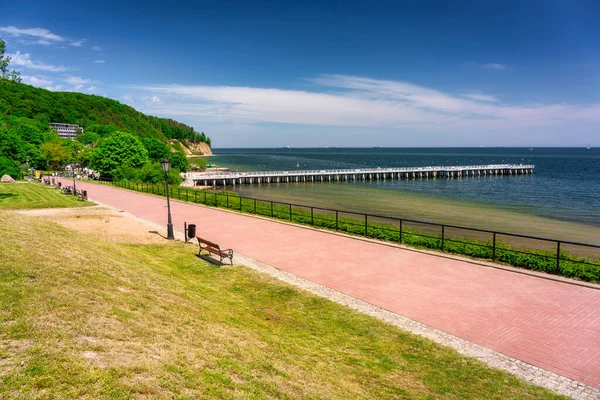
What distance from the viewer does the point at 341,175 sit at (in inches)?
3637

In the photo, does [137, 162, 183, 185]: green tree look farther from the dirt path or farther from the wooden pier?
the dirt path

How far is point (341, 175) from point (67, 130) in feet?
446

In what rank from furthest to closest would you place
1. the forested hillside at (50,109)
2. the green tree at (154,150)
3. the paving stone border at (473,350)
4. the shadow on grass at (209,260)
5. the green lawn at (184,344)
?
the forested hillside at (50,109), the green tree at (154,150), the shadow on grass at (209,260), the paving stone border at (473,350), the green lawn at (184,344)

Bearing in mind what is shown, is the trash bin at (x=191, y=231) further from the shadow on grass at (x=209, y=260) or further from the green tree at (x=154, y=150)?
the green tree at (x=154, y=150)

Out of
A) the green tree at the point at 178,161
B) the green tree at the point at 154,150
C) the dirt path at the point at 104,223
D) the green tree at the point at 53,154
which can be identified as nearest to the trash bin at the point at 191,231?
the dirt path at the point at 104,223

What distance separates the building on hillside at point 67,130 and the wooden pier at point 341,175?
104780mm

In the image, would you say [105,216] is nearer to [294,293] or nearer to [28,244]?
[28,244]

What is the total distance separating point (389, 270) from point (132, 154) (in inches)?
2512

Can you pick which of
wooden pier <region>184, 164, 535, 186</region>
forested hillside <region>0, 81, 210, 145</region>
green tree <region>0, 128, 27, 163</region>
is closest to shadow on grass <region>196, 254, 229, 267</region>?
wooden pier <region>184, 164, 535, 186</region>

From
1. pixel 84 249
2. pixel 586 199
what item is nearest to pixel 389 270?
pixel 84 249

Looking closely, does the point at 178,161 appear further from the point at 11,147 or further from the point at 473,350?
the point at 473,350

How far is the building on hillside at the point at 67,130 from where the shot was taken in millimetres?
161625

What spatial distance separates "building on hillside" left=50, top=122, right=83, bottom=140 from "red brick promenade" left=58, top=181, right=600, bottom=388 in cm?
17352

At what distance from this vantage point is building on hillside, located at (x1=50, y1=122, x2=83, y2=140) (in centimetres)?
16162
